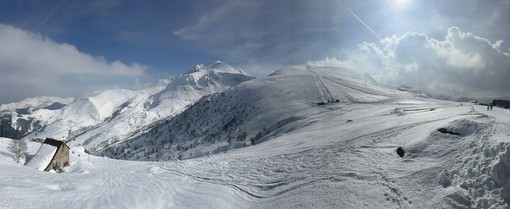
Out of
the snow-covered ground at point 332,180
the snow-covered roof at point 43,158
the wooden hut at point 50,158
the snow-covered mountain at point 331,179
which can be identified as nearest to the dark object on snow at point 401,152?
the snow-covered mountain at point 331,179

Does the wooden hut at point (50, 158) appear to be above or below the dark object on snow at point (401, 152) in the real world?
below

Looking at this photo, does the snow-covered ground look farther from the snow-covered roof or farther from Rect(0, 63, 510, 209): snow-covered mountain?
the snow-covered roof

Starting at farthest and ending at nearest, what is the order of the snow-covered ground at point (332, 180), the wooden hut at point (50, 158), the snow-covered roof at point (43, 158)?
1. the wooden hut at point (50, 158)
2. the snow-covered roof at point (43, 158)
3. the snow-covered ground at point (332, 180)

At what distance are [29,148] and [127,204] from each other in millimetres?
54837

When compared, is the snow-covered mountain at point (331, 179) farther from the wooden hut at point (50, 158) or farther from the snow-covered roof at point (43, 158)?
the wooden hut at point (50, 158)

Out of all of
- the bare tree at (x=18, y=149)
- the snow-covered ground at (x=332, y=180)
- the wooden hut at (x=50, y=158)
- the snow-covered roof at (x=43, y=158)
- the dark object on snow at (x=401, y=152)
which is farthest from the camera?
the bare tree at (x=18, y=149)

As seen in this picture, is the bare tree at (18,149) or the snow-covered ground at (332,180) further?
the bare tree at (18,149)

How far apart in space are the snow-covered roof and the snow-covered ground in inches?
551

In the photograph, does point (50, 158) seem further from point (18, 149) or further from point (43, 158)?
point (18, 149)

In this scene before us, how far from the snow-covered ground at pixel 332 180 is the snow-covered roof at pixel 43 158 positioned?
14007 mm

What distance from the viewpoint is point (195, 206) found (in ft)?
93.2

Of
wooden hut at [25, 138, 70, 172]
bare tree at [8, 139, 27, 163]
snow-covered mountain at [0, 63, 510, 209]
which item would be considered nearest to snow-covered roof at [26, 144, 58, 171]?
wooden hut at [25, 138, 70, 172]

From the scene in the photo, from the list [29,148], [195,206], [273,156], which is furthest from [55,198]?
[29,148]

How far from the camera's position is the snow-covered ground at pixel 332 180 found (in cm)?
2272
